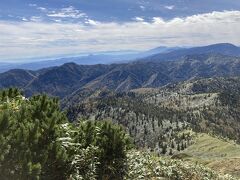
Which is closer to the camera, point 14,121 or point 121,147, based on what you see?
point 14,121

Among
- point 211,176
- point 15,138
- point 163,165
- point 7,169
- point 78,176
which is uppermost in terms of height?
point 15,138

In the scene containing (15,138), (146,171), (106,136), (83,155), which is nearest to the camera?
(15,138)

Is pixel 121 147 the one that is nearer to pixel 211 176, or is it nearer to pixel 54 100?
pixel 54 100

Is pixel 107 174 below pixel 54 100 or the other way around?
below

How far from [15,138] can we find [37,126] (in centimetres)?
89

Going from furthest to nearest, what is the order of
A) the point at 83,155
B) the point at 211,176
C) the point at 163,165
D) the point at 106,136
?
1. the point at 211,176
2. the point at 163,165
3. the point at 106,136
4. the point at 83,155

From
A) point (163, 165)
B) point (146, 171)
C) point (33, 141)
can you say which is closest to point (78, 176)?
point (33, 141)

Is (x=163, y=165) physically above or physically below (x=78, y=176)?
below

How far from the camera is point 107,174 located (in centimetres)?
1972

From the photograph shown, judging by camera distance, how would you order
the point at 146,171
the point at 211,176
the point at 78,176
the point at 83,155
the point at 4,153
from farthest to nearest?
the point at 211,176, the point at 146,171, the point at 83,155, the point at 78,176, the point at 4,153

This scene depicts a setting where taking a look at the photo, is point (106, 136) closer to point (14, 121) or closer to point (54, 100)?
point (54, 100)

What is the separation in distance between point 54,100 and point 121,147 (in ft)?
13.5

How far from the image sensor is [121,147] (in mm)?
19859

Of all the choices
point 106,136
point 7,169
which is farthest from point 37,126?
point 106,136
